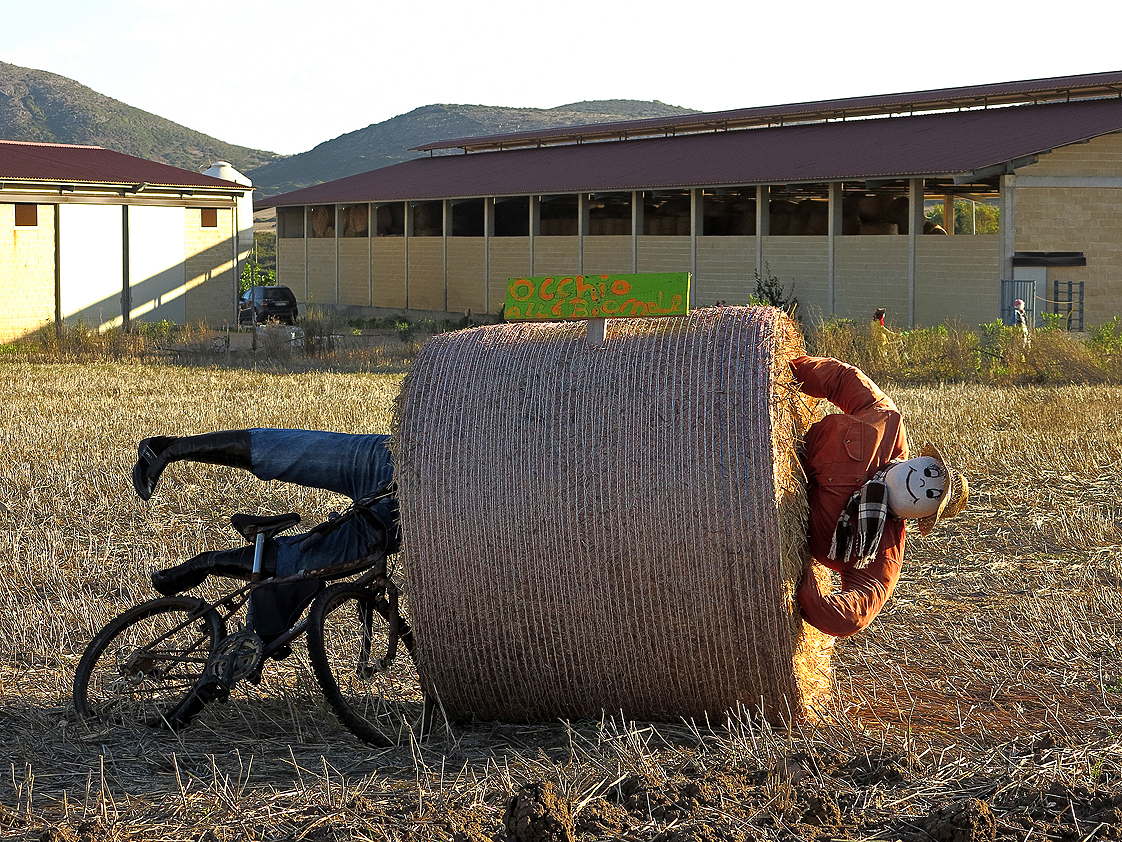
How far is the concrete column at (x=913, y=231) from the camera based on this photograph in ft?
78.8

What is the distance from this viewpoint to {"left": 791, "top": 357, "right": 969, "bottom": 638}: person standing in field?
189 inches

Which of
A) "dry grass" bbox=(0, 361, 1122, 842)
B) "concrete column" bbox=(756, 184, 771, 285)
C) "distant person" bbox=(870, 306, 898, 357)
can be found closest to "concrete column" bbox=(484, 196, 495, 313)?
"concrete column" bbox=(756, 184, 771, 285)

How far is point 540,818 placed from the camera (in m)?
3.96

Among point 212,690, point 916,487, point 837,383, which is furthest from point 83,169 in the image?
point 916,487

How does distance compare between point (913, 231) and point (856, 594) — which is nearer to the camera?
point (856, 594)

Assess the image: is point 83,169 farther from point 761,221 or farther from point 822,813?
point 822,813

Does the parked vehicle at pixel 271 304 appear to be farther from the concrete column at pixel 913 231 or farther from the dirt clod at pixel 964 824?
the dirt clod at pixel 964 824

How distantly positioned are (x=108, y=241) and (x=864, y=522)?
26.1 m

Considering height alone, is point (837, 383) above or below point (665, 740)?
above

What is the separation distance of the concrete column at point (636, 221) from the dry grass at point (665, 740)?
822 inches

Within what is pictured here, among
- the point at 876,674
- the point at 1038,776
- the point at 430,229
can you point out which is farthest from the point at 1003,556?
the point at 430,229

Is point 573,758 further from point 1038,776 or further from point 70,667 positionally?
point 70,667

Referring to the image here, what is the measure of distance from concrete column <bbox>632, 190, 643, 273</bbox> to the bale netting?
24776mm

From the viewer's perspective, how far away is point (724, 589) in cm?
474
